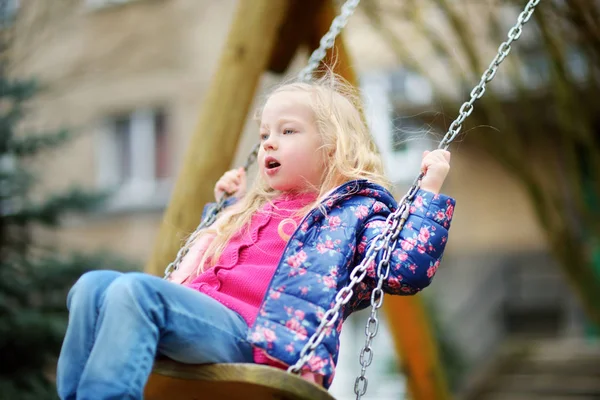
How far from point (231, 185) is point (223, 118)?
714 millimetres

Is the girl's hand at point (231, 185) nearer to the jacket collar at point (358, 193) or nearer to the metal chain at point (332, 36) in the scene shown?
the metal chain at point (332, 36)

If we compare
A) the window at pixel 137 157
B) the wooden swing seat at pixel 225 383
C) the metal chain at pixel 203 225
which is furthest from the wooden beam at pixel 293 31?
the window at pixel 137 157

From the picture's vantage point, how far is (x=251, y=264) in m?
2.63

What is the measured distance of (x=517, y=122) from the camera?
11.3 metres

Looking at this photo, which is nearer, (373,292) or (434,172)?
(373,292)

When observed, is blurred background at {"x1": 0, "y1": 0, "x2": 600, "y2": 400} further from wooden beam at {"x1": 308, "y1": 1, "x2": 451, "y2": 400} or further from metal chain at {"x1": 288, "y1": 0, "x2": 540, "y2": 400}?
metal chain at {"x1": 288, "y1": 0, "x2": 540, "y2": 400}

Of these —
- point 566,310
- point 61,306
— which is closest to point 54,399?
point 61,306

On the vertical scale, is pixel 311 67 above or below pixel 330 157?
above

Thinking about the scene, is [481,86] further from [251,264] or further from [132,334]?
[132,334]

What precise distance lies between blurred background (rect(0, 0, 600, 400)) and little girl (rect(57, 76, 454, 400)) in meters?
2.51

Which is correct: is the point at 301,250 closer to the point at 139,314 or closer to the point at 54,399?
the point at 139,314

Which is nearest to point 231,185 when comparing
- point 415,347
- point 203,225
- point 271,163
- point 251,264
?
point 203,225

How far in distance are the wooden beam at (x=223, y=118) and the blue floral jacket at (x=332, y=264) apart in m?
1.31

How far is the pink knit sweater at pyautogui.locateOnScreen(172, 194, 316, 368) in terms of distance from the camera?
2537mm
